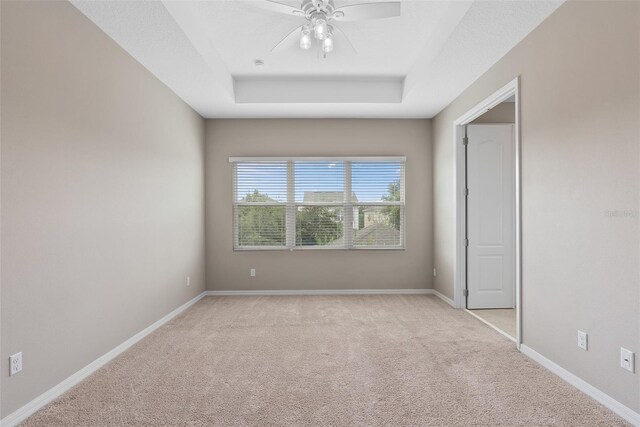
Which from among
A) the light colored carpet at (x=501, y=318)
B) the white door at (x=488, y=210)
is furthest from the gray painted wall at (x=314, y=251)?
the light colored carpet at (x=501, y=318)

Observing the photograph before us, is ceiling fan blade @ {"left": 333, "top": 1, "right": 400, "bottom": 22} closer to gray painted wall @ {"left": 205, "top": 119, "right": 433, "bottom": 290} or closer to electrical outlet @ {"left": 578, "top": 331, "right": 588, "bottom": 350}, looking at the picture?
electrical outlet @ {"left": 578, "top": 331, "right": 588, "bottom": 350}

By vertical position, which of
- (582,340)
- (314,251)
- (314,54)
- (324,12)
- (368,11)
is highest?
(314,54)

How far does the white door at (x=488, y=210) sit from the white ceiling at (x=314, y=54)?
750mm

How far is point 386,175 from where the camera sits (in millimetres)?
5672

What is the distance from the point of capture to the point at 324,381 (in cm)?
261

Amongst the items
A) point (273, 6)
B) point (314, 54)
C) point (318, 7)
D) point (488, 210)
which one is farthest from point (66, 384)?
point (488, 210)

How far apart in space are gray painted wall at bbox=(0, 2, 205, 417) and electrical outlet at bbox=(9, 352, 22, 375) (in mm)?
39

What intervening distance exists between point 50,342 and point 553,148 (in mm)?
3823

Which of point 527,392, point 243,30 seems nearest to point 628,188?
point 527,392

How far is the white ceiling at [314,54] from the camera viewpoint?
2.87 meters

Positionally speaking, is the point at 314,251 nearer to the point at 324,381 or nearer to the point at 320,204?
the point at 320,204

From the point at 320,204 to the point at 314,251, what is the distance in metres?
0.74

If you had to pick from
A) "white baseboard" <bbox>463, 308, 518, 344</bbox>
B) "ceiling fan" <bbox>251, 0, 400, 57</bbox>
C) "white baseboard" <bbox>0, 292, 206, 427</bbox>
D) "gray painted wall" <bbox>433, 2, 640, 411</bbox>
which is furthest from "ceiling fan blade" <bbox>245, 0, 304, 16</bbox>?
"white baseboard" <bbox>463, 308, 518, 344</bbox>

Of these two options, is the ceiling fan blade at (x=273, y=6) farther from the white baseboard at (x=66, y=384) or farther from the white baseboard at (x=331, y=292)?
the white baseboard at (x=331, y=292)
